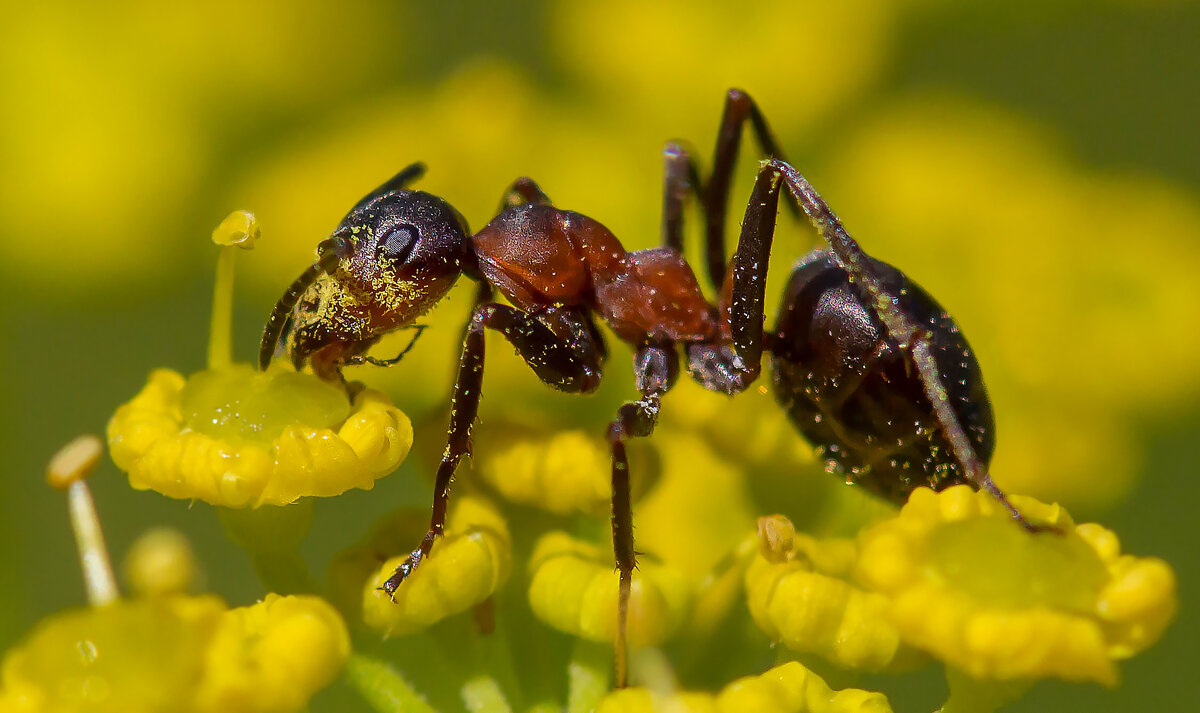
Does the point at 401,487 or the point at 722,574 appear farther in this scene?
the point at 401,487

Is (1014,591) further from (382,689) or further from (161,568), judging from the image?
(161,568)

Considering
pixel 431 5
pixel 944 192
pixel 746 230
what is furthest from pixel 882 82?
pixel 746 230

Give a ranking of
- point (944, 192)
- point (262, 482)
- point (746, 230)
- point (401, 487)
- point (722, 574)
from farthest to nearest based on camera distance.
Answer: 1. point (944, 192)
2. point (401, 487)
3. point (746, 230)
4. point (722, 574)
5. point (262, 482)

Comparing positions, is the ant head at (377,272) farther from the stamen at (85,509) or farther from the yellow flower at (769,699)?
the yellow flower at (769,699)

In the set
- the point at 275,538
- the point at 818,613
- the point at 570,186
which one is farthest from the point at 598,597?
the point at 570,186

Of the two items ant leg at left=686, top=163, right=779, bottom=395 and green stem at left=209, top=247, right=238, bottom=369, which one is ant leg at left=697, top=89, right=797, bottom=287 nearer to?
ant leg at left=686, top=163, right=779, bottom=395

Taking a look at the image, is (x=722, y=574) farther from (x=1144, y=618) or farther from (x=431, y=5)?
(x=431, y=5)
